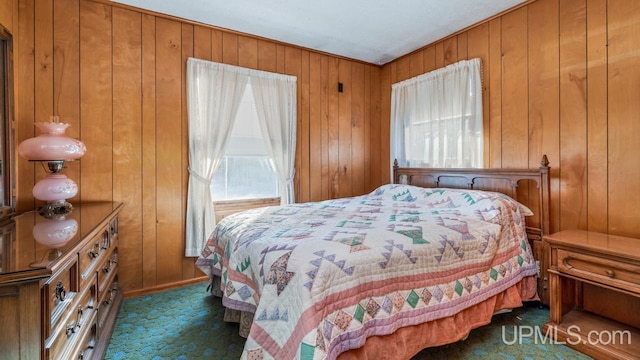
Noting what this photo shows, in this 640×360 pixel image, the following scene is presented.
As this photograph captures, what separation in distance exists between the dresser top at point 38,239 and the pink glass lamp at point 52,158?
0.09 metres

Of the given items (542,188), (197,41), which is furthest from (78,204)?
(542,188)

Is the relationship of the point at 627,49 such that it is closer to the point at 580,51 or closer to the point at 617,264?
the point at 580,51

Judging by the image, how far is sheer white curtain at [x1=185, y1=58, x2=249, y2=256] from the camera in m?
2.93

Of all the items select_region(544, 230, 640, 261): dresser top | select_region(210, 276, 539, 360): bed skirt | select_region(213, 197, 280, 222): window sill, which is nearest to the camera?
select_region(210, 276, 539, 360): bed skirt

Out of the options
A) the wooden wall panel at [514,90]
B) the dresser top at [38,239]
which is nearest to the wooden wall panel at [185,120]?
the dresser top at [38,239]

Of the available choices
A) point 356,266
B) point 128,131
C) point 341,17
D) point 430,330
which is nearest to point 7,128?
point 128,131

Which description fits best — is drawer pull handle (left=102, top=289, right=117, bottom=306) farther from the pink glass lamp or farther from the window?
the window

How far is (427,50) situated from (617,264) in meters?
2.69

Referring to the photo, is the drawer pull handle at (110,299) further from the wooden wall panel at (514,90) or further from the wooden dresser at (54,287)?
the wooden wall panel at (514,90)

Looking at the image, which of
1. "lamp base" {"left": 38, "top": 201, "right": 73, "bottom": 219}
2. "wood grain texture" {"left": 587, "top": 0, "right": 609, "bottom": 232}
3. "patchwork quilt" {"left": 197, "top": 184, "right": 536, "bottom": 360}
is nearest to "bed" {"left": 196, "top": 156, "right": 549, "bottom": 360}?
"patchwork quilt" {"left": 197, "top": 184, "right": 536, "bottom": 360}

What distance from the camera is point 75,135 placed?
8.20ft

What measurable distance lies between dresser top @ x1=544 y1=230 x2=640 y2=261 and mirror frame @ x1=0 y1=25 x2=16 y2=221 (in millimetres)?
3609

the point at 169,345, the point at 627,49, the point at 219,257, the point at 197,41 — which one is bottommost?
the point at 169,345

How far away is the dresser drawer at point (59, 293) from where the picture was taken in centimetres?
102
